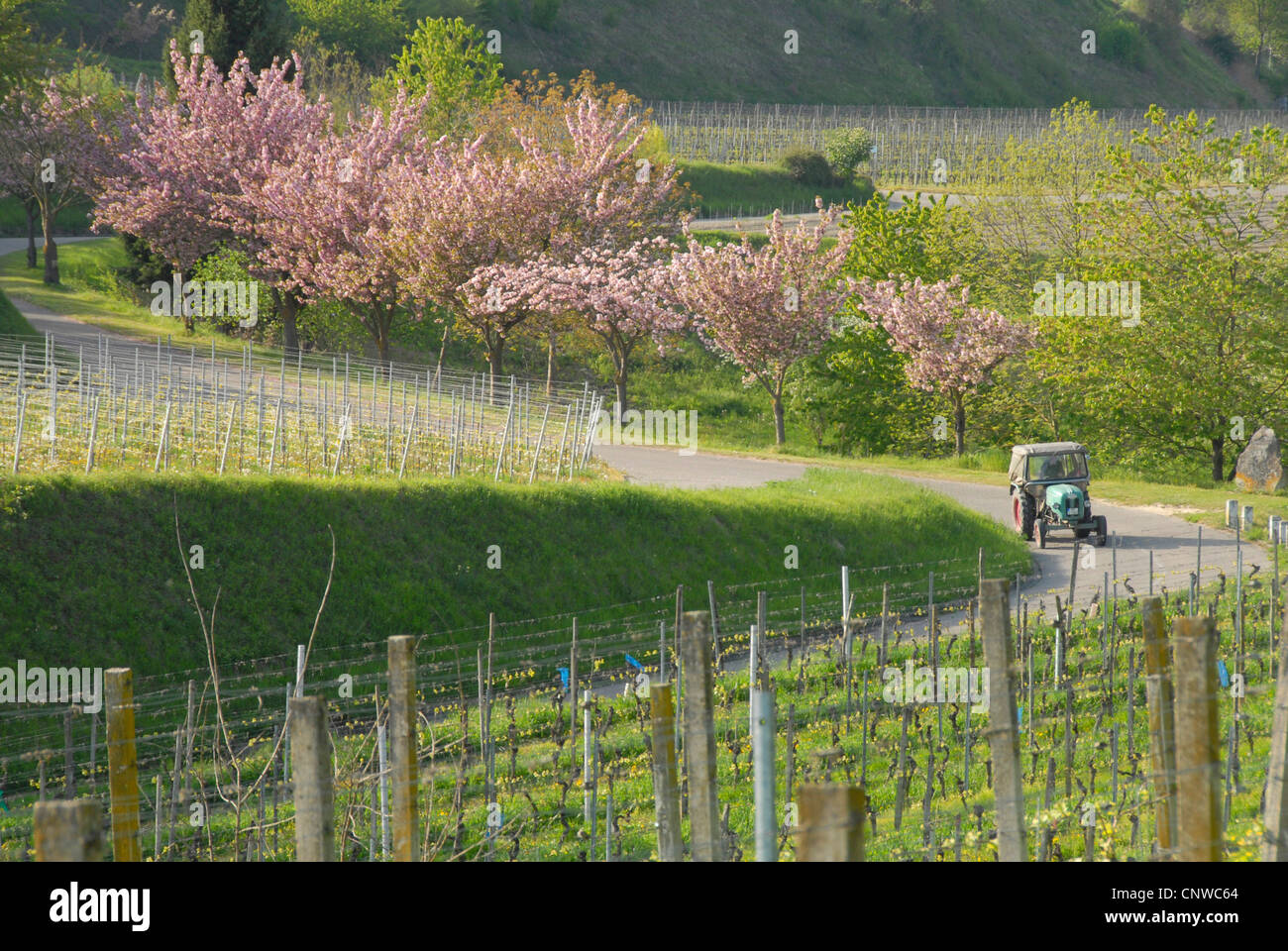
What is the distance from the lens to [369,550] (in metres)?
17.7

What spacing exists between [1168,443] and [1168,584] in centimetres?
1806

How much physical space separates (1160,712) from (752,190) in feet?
202

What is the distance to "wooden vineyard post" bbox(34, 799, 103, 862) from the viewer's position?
11.4ft

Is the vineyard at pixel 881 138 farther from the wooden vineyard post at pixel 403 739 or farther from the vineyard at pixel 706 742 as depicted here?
the wooden vineyard post at pixel 403 739

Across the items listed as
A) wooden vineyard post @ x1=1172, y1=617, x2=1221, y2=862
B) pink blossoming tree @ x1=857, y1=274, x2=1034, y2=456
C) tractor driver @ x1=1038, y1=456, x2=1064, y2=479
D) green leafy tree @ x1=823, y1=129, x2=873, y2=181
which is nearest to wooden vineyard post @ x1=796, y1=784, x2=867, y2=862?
wooden vineyard post @ x1=1172, y1=617, x2=1221, y2=862

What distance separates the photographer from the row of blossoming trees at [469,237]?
1447 inches

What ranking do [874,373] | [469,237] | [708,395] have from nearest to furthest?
Answer: [469,237] < [874,373] < [708,395]

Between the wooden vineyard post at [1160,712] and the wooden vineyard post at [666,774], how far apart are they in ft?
7.61

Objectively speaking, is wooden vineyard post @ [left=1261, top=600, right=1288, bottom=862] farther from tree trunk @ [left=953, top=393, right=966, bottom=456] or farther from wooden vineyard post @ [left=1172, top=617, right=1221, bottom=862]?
tree trunk @ [left=953, top=393, right=966, bottom=456]

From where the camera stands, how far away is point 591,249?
3722 centimetres
